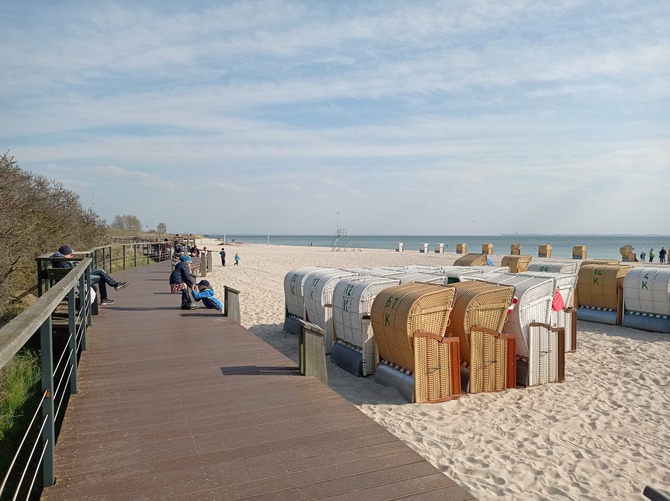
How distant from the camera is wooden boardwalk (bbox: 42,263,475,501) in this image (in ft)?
11.0

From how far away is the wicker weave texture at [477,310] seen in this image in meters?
7.90

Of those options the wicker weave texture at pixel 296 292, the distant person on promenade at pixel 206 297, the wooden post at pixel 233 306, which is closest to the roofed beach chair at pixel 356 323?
the wooden post at pixel 233 306

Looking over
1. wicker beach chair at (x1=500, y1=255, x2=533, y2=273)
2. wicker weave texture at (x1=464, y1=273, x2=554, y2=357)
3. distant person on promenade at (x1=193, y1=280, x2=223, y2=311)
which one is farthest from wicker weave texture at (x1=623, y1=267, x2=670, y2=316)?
distant person on promenade at (x1=193, y1=280, x2=223, y2=311)

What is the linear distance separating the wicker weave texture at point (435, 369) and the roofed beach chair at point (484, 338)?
1.08 feet

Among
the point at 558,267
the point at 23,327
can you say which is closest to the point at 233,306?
the point at 23,327

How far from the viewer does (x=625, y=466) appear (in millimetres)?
5547

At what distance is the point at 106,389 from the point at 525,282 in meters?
6.56

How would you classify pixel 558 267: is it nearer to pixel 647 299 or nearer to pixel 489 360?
pixel 647 299

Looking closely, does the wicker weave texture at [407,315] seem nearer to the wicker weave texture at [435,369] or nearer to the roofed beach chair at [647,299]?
the wicker weave texture at [435,369]

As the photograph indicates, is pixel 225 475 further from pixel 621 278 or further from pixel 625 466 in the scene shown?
pixel 621 278

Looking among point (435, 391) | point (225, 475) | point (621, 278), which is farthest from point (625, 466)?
point (621, 278)

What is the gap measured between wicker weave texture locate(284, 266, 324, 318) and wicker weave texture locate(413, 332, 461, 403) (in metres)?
4.41

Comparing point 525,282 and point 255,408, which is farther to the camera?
point 525,282

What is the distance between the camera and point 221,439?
4.12 metres
